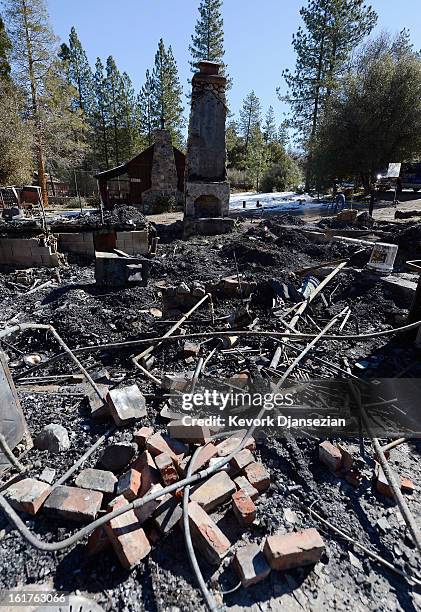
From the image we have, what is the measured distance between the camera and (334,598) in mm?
1727

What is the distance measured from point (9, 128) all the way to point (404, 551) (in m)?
25.3

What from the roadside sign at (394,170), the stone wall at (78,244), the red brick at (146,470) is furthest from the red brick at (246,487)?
the roadside sign at (394,170)

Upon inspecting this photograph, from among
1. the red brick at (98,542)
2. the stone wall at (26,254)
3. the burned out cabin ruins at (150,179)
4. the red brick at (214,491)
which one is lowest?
the red brick at (98,542)

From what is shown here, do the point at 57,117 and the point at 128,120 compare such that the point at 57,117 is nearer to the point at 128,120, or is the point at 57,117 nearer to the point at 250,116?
the point at 128,120

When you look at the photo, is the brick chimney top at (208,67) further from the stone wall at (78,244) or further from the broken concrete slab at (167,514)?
the broken concrete slab at (167,514)

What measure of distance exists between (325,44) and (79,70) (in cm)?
2597

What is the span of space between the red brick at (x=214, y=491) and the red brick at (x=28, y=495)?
0.96m

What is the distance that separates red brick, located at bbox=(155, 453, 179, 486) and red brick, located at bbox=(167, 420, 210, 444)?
1.05 ft

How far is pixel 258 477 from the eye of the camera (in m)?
2.25

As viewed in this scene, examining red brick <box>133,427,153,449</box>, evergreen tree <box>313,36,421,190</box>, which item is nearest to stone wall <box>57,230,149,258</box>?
red brick <box>133,427,153,449</box>

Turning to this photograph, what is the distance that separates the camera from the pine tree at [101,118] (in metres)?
35.0

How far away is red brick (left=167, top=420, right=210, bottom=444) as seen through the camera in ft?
8.23


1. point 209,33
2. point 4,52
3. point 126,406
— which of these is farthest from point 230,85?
point 126,406

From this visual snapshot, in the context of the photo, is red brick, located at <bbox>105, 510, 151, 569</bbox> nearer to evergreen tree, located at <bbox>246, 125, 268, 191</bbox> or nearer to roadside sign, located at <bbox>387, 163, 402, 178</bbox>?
roadside sign, located at <bbox>387, 163, 402, 178</bbox>
